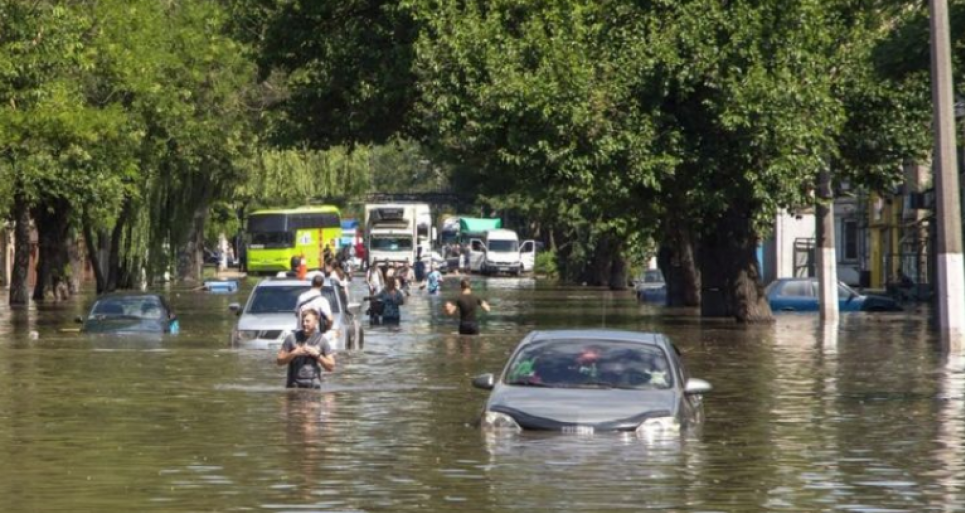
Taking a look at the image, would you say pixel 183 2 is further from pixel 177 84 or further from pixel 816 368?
pixel 816 368

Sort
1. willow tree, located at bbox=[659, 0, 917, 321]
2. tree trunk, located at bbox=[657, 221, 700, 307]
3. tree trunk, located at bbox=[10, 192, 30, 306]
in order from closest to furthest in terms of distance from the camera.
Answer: willow tree, located at bbox=[659, 0, 917, 321]
tree trunk, located at bbox=[657, 221, 700, 307]
tree trunk, located at bbox=[10, 192, 30, 306]

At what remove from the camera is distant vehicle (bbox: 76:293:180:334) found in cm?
4262

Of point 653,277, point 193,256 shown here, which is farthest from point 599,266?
point 193,256

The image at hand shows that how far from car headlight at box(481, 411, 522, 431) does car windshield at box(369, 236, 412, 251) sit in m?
98.0

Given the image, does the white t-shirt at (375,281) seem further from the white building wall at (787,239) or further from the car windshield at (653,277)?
the white building wall at (787,239)

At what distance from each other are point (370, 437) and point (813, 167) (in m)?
27.6

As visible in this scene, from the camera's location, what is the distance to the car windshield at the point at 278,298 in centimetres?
3739

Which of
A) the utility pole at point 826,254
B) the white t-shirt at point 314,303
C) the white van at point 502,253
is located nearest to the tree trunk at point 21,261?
the utility pole at point 826,254

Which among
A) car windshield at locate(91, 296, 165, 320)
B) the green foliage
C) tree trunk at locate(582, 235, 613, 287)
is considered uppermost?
the green foliage

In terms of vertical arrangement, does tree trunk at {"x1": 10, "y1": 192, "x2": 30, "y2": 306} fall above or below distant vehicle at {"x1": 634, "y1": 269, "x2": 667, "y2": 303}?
above

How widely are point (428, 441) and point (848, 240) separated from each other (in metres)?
78.9

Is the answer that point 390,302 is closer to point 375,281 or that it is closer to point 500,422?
point 375,281

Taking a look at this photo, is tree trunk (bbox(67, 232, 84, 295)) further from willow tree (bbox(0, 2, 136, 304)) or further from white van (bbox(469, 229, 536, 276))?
Answer: white van (bbox(469, 229, 536, 276))

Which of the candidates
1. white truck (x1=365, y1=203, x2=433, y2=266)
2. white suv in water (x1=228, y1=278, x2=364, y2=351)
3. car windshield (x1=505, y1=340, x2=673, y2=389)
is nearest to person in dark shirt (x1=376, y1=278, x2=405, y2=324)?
white suv in water (x1=228, y1=278, x2=364, y2=351)
